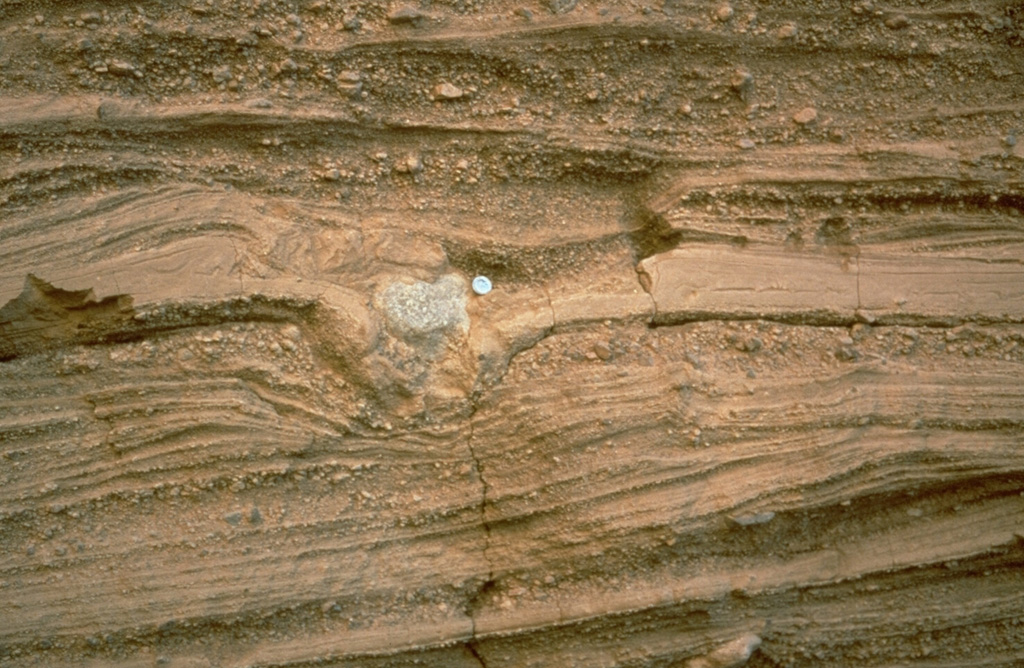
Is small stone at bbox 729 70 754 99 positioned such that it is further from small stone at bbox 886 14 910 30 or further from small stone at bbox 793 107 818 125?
small stone at bbox 886 14 910 30

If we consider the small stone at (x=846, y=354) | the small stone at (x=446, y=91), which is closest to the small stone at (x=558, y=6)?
the small stone at (x=446, y=91)

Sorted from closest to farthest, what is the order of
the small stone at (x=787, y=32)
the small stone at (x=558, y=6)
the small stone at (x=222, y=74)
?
1. the small stone at (x=222, y=74)
2. the small stone at (x=558, y=6)
3. the small stone at (x=787, y=32)

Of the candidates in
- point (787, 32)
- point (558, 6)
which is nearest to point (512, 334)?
point (558, 6)

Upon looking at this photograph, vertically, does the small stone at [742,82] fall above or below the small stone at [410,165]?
above

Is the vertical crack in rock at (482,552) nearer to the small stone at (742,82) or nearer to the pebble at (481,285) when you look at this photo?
the pebble at (481,285)

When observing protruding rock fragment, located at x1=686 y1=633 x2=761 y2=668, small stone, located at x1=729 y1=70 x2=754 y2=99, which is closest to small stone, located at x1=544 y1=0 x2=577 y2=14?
small stone, located at x1=729 y1=70 x2=754 y2=99

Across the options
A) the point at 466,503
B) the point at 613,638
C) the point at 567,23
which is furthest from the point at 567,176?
the point at 613,638

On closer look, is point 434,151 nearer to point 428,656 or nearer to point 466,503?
point 466,503
